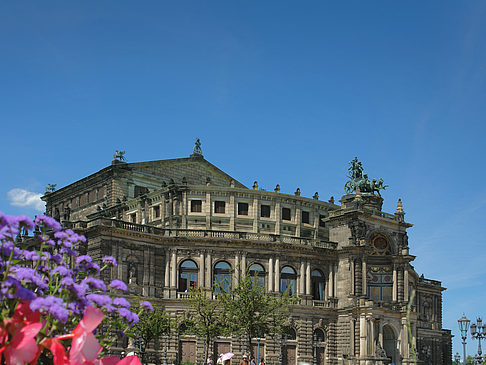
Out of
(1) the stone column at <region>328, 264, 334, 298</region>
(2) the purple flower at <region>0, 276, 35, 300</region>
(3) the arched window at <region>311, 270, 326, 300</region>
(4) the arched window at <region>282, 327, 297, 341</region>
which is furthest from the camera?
(1) the stone column at <region>328, 264, 334, 298</region>

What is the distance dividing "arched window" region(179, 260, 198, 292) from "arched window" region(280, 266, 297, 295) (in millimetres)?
9416

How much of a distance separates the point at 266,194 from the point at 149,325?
24367mm

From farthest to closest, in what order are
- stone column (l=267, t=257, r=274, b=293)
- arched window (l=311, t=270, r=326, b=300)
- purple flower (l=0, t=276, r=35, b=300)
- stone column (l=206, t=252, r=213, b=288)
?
arched window (l=311, t=270, r=326, b=300) < stone column (l=267, t=257, r=274, b=293) < stone column (l=206, t=252, r=213, b=288) < purple flower (l=0, t=276, r=35, b=300)

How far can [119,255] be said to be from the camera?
64.9 metres

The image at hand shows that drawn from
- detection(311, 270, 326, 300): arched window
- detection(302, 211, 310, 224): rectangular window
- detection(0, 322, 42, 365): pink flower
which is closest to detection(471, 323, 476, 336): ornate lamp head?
detection(311, 270, 326, 300): arched window

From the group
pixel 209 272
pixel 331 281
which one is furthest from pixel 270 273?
pixel 331 281

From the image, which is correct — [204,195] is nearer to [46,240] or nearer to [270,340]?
[270,340]

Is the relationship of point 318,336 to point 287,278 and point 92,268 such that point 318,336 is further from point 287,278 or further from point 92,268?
point 92,268

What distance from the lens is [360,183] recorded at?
80938 mm

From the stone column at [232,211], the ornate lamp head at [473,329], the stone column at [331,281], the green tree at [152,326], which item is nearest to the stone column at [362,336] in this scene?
the stone column at [331,281]

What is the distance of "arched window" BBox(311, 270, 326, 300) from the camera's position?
7406 cm

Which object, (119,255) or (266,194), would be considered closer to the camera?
(119,255)

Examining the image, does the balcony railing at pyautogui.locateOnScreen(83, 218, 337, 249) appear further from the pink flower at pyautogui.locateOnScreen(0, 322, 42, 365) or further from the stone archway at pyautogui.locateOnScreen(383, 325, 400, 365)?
the pink flower at pyautogui.locateOnScreen(0, 322, 42, 365)

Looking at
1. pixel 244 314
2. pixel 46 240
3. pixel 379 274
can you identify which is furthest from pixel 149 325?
pixel 46 240
